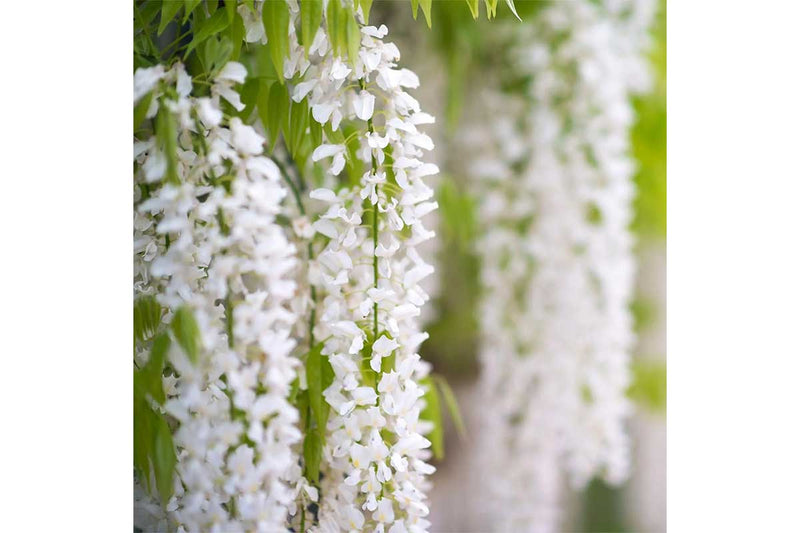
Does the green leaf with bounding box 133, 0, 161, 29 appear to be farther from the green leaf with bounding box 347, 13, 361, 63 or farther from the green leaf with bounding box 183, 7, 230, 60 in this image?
the green leaf with bounding box 347, 13, 361, 63

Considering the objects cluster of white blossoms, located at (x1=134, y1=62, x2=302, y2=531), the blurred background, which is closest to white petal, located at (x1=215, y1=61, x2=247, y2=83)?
cluster of white blossoms, located at (x1=134, y1=62, x2=302, y2=531)

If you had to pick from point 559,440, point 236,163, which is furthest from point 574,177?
point 236,163

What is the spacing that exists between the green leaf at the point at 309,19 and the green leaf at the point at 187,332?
0.86 ft

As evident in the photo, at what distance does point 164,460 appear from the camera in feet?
2.10

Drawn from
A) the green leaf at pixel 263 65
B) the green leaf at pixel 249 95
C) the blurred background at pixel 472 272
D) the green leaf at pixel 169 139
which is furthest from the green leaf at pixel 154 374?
the blurred background at pixel 472 272

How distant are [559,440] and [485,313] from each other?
31 cm

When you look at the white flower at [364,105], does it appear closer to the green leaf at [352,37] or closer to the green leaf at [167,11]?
the green leaf at [352,37]

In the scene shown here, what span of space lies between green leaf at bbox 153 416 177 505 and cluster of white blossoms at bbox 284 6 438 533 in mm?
159

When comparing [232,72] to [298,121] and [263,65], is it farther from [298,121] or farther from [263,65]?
[263,65]

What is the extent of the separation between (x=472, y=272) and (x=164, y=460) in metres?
1.23

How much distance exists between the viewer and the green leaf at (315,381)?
0.74 m

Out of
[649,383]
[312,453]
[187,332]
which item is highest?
[187,332]

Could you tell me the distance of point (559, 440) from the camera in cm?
154

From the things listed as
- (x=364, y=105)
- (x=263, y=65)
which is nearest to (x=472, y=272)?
(x=263, y=65)
